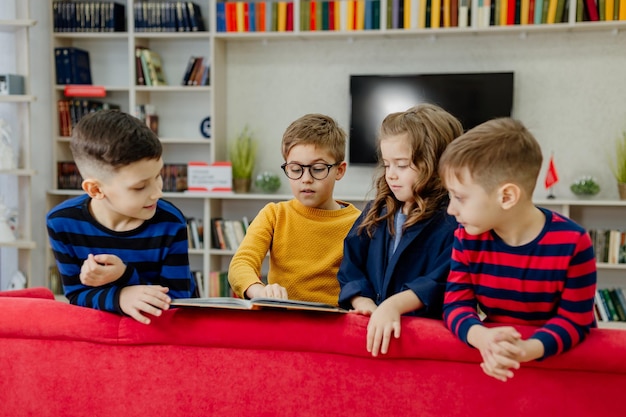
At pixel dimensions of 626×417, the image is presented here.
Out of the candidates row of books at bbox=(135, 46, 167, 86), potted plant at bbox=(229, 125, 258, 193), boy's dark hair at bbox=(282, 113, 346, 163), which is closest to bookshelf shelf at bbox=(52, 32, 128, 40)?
row of books at bbox=(135, 46, 167, 86)

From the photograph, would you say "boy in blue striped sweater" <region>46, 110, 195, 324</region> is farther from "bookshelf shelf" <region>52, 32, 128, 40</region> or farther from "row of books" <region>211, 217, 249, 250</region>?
"bookshelf shelf" <region>52, 32, 128, 40</region>

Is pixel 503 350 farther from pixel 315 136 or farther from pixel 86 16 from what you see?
pixel 86 16

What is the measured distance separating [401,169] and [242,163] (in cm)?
320

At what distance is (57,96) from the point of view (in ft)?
16.0

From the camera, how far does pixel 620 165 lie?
4.35 meters

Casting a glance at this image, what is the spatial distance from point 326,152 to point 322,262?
1.09 feet

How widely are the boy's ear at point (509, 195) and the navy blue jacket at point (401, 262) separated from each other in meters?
0.30

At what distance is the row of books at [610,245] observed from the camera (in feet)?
14.1

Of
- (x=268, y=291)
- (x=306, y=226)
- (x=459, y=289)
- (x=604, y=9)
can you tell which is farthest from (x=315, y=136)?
(x=604, y=9)

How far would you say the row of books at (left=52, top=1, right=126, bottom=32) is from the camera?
15.5ft

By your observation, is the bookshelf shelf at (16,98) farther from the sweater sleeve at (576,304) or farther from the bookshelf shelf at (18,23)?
the sweater sleeve at (576,304)

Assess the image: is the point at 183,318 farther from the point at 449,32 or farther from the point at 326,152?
the point at 449,32

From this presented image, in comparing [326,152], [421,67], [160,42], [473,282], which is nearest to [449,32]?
[421,67]

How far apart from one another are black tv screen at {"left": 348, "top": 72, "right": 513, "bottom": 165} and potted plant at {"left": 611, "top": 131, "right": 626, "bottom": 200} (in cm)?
73
